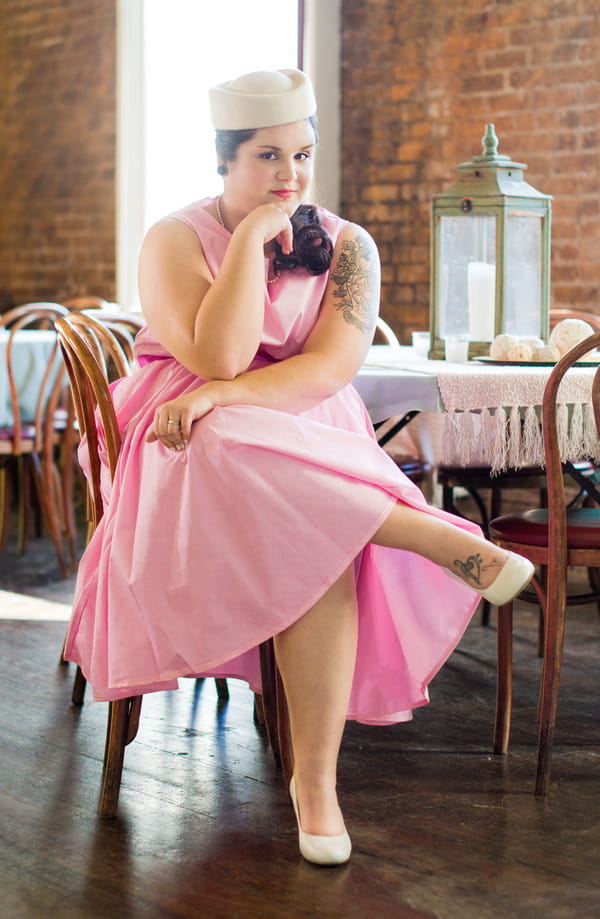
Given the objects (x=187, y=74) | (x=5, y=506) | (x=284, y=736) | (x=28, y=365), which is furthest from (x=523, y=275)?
(x=187, y=74)

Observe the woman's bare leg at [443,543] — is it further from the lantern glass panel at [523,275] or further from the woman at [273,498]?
the lantern glass panel at [523,275]

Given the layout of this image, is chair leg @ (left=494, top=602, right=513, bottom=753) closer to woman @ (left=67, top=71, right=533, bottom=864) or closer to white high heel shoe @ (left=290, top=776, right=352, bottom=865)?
woman @ (left=67, top=71, right=533, bottom=864)

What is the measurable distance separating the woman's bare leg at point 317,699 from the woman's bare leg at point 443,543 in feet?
0.43

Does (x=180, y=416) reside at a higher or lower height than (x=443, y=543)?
higher

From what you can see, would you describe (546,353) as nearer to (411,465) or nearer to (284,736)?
(411,465)

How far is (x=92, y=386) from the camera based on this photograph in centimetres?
212

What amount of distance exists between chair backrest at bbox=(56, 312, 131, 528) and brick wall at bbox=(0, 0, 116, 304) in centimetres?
353

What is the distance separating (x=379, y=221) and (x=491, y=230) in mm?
2221

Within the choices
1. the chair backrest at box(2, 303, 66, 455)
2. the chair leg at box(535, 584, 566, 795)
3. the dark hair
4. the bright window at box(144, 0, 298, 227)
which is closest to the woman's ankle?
the chair leg at box(535, 584, 566, 795)

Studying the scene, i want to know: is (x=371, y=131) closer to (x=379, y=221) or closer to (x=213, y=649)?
(x=379, y=221)

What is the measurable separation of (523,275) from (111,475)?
117 centimetres

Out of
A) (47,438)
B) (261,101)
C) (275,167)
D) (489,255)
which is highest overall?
(261,101)

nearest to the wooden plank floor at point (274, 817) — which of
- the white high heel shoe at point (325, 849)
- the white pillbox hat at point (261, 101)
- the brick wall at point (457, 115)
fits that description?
the white high heel shoe at point (325, 849)

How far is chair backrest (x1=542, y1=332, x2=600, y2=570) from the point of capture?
6.79 feet
